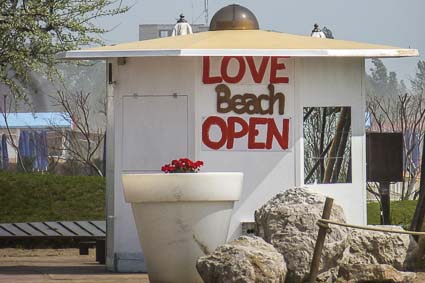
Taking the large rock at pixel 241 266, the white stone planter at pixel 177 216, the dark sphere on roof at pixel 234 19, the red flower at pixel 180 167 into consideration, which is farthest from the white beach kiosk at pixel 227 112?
the large rock at pixel 241 266

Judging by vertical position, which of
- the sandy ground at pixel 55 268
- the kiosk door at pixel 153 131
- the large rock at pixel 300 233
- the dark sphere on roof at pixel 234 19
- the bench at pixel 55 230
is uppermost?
the dark sphere on roof at pixel 234 19

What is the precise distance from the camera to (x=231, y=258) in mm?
12312

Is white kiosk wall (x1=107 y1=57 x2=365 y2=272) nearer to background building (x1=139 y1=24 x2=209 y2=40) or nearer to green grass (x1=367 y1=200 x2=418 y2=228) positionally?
green grass (x1=367 y1=200 x2=418 y2=228)

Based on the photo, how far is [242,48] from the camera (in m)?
15.0

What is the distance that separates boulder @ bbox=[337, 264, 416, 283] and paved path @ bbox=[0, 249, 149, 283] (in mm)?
2400

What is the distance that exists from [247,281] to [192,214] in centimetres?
137

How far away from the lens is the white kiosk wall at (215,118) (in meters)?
15.5

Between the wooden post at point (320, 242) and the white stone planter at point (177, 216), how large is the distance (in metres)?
1.38

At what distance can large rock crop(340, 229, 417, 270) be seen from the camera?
14.0 meters

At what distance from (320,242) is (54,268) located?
5.68 m

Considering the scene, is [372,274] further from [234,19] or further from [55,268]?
[55,268]

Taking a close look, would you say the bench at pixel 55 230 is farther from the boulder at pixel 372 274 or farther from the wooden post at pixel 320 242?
the wooden post at pixel 320 242

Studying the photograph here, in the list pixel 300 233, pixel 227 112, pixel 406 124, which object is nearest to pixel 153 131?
pixel 227 112

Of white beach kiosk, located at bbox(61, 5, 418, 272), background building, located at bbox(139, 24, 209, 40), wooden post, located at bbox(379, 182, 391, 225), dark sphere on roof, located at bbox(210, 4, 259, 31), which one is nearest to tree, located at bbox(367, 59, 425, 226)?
wooden post, located at bbox(379, 182, 391, 225)
